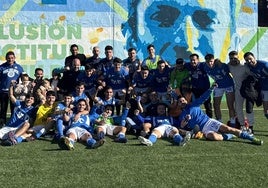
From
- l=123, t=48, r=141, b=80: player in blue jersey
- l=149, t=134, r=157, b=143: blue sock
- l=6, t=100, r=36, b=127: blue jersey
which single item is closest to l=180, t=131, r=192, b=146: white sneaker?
l=149, t=134, r=157, b=143: blue sock

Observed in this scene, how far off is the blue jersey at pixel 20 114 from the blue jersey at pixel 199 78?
3490mm

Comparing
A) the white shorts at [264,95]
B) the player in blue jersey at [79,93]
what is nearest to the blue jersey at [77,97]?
the player in blue jersey at [79,93]

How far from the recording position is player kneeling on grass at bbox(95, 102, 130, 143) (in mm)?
8562

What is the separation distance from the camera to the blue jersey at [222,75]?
9756mm

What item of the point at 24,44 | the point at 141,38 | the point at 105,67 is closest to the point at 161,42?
the point at 141,38

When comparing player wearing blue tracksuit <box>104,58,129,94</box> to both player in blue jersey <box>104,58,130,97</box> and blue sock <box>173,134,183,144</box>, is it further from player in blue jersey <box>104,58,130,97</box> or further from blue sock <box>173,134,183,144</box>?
blue sock <box>173,134,183,144</box>

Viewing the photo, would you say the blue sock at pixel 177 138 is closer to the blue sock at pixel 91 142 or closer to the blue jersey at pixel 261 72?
the blue sock at pixel 91 142

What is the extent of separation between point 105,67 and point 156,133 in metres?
2.50

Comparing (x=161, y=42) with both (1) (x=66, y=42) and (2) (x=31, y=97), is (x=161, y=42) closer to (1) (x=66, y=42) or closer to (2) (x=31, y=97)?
(1) (x=66, y=42)

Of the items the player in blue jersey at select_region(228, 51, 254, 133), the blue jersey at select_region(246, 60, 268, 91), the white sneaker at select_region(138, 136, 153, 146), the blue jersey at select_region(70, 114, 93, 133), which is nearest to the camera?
the white sneaker at select_region(138, 136, 153, 146)

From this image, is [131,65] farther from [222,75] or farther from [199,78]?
[222,75]

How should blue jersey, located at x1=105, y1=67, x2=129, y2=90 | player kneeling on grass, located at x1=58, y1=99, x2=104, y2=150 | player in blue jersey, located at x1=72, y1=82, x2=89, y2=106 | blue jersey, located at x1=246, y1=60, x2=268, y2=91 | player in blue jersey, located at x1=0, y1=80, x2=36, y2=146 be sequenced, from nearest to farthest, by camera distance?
player kneeling on grass, located at x1=58, y1=99, x2=104, y2=150 < player in blue jersey, located at x1=0, y1=80, x2=36, y2=146 < blue jersey, located at x1=246, y1=60, x2=268, y2=91 < player in blue jersey, located at x1=72, y1=82, x2=89, y2=106 < blue jersey, located at x1=105, y1=67, x2=129, y2=90

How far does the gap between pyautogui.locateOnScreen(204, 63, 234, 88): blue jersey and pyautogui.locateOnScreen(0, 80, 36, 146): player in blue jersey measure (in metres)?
3.80

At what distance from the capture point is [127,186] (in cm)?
545
